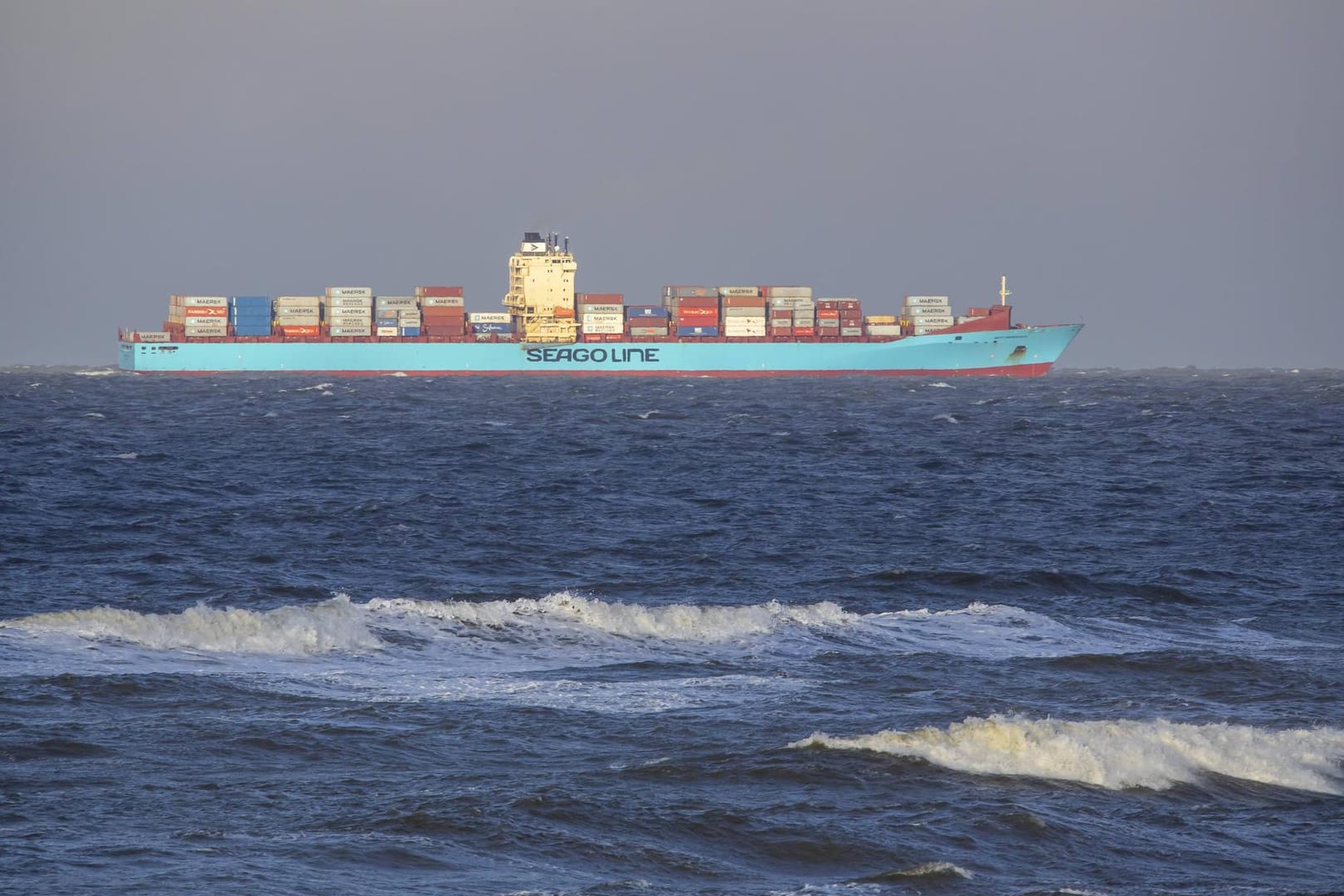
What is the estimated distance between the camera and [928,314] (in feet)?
447

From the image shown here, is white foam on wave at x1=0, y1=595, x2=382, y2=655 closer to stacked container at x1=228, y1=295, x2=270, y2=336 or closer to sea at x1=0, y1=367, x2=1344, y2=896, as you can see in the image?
sea at x1=0, y1=367, x2=1344, y2=896

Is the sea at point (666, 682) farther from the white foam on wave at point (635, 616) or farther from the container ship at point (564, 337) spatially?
the container ship at point (564, 337)

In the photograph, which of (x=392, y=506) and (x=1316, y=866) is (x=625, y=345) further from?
(x=1316, y=866)

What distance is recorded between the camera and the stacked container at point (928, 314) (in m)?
135

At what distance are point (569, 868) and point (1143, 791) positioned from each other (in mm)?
5485

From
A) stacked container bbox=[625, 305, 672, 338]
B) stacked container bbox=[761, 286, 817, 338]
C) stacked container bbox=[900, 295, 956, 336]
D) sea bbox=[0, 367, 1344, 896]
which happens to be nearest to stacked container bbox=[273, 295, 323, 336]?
stacked container bbox=[625, 305, 672, 338]

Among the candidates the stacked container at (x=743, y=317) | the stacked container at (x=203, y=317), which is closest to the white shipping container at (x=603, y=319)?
the stacked container at (x=743, y=317)

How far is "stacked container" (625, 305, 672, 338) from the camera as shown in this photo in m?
132

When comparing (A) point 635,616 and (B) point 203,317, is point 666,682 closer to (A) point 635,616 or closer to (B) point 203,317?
(A) point 635,616

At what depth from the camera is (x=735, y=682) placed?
663 inches

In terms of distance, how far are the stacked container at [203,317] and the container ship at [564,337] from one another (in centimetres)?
11

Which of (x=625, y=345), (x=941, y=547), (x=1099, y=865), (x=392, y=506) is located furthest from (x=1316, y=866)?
(x=625, y=345)

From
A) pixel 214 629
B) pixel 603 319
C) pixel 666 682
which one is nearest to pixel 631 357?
pixel 603 319

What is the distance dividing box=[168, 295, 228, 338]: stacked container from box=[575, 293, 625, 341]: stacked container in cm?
3372
